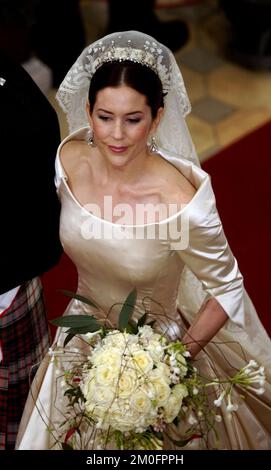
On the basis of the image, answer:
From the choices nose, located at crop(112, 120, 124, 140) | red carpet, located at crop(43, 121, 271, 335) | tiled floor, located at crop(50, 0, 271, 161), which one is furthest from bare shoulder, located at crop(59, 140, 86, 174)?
tiled floor, located at crop(50, 0, 271, 161)

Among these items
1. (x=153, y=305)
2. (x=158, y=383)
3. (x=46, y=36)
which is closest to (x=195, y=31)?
(x=46, y=36)

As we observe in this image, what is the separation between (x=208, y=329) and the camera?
2.39 meters

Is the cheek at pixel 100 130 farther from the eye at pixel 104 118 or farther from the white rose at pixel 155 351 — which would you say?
the white rose at pixel 155 351

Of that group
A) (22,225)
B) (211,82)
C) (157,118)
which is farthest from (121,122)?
(211,82)

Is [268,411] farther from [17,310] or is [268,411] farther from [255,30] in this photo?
[255,30]

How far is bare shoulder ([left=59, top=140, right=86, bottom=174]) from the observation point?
2.55 m

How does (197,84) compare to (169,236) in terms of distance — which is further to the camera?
(197,84)

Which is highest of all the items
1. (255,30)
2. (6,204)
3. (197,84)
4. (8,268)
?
(255,30)

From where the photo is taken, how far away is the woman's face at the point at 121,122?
2240mm

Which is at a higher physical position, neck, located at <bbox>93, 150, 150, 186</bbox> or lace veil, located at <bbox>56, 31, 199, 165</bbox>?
lace veil, located at <bbox>56, 31, 199, 165</bbox>

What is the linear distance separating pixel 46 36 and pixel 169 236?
3.32m

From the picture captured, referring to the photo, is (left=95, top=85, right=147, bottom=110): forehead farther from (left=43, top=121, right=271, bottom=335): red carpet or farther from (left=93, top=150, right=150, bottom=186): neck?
(left=43, top=121, right=271, bottom=335): red carpet

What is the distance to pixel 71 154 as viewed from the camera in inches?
101

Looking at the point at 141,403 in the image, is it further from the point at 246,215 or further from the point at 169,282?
the point at 246,215
